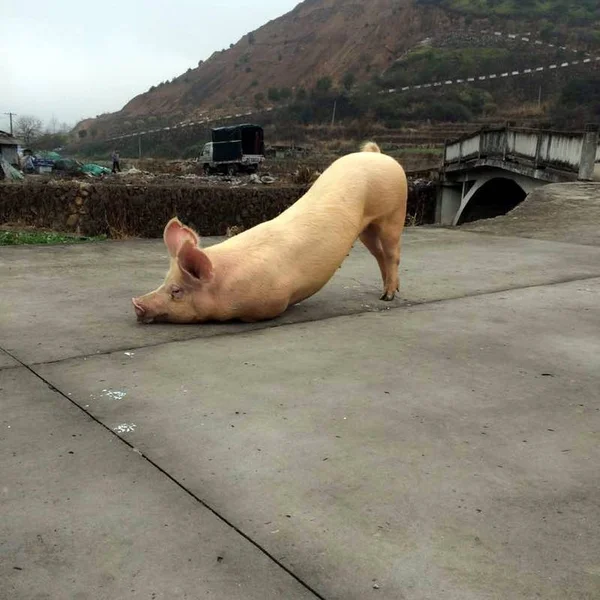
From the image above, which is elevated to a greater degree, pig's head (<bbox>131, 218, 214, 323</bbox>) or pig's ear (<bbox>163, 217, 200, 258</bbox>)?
pig's ear (<bbox>163, 217, 200, 258</bbox>)

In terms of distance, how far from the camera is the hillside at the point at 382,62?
6294 cm

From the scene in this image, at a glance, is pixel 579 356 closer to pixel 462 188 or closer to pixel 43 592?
pixel 43 592

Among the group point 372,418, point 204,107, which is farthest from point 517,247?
point 204,107

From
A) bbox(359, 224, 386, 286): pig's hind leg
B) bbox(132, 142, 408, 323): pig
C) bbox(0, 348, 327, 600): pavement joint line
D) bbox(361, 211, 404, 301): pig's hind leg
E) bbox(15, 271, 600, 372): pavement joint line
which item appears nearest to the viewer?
bbox(0, 348, 327, 600): pavement joint line

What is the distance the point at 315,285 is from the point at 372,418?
2.05m

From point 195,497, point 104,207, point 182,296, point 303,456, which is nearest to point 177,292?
point 182,296

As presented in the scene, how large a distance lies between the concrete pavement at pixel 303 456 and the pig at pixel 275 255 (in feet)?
0.56

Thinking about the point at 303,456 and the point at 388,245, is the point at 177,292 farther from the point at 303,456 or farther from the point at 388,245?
the point at 303,456

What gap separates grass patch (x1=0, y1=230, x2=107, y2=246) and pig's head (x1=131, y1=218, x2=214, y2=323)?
5.27 m

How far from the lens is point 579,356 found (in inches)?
155

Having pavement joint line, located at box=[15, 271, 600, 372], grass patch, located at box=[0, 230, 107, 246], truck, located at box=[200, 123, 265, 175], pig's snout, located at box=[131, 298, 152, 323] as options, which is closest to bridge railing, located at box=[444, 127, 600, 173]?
pavement joint line, located at box=[15, 271, 600, 372]

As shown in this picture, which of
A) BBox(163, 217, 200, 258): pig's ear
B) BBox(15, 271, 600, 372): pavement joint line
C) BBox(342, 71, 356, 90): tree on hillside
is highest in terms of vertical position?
BBox(342, 71, 356, 90): tree on hillside

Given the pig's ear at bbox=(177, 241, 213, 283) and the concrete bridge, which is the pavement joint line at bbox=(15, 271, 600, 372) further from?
the concrete bridge

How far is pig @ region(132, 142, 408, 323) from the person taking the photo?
14.8 ft
